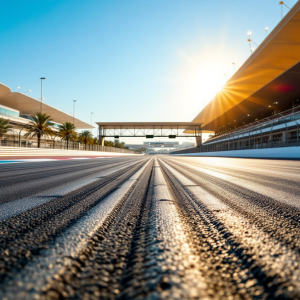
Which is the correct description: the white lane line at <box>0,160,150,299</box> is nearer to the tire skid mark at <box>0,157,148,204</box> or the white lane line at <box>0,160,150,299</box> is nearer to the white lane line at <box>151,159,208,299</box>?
the white lane line at <box>151,159,208,299</box>

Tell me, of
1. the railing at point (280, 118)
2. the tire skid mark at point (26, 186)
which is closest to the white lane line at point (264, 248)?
the tire skid mark at point (26, 186)

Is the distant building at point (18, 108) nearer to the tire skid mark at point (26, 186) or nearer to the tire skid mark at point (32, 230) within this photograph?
the tire skid mark at point (26, 186)

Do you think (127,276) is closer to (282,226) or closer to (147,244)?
(147,244)

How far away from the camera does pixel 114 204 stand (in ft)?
5.72

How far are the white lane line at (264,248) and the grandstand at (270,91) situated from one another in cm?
1701

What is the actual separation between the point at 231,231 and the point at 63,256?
813mm

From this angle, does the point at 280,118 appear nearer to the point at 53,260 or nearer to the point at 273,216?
the point at 273,216

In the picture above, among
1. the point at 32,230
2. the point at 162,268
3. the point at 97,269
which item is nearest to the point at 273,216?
the point at 162,268

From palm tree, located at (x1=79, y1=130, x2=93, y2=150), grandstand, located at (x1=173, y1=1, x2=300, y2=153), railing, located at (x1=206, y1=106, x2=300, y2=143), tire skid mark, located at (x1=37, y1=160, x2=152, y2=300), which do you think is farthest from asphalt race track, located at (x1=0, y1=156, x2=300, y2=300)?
palm tree, located at (x1=79, y1=130, x2=93, y2=150)

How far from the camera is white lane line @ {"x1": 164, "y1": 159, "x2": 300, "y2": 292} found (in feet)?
2.19

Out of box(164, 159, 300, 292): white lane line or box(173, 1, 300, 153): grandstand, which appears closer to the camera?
box(164, 159, 300, 292): white lane line

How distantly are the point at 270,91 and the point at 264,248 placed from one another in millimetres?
38487

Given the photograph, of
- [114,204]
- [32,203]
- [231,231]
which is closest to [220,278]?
[231,231]

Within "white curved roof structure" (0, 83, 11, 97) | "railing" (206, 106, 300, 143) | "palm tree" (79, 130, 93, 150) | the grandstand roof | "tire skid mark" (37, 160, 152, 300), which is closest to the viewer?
"tire skid mark" (37, 160, 152, 300)
